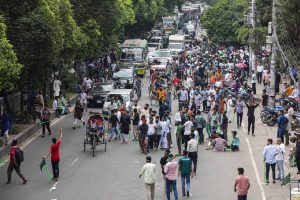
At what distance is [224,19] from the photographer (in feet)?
257

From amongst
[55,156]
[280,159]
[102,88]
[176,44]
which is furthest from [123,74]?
→ [280,159]

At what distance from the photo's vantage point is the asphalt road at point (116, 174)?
77.3 ft

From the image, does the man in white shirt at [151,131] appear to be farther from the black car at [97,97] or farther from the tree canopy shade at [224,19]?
the tree canopy shade at [224,19]

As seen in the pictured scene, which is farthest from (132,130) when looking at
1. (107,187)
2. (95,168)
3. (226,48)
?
(226,48)

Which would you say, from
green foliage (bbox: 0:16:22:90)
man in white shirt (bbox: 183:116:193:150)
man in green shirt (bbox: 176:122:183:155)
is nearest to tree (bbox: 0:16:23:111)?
green foliage (bbox: 0:16:22:90)

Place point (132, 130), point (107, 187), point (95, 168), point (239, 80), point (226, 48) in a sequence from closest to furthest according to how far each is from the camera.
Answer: point (107, 187) < point (95, 168) < point (132, 130) < point (239, 80) < point (226, 48)

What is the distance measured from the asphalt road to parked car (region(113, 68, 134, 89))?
689 inches

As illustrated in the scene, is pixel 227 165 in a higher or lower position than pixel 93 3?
lower

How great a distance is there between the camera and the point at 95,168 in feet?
89.4

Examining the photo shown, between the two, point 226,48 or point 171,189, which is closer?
point 171,189

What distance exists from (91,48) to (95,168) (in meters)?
23.3

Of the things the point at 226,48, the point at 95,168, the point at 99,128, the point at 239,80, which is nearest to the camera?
the point at 95,168

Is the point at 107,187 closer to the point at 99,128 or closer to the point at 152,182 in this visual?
the point at 152,182

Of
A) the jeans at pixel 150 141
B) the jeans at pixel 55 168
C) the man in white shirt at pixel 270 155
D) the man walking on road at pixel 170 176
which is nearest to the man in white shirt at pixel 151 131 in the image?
the jeans at pixel 150 141
